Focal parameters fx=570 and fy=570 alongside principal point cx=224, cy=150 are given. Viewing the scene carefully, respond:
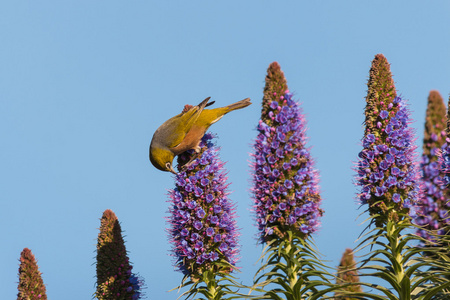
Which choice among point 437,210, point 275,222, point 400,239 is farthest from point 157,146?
point 437,210

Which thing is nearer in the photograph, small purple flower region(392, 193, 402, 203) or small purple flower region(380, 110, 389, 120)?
small purple flower region(392, 193, 402, 203)

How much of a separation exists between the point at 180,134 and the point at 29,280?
498cm

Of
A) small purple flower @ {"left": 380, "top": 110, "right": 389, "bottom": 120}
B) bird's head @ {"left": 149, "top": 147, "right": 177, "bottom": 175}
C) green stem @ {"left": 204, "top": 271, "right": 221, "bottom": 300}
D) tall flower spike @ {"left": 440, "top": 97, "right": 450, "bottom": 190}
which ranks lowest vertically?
green stem @ {"left": 204, "top": 271, "right": 221, "bottom": 300}

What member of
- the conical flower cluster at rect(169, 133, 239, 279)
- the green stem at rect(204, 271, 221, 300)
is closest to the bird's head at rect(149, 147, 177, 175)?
the conical flower cluster at rect(169, 133, 239, 279)

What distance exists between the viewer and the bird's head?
39.3 ft

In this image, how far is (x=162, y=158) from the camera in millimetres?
12047

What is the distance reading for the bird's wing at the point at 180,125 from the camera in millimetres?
11734

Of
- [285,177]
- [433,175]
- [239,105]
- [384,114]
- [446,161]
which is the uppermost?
[239,105]

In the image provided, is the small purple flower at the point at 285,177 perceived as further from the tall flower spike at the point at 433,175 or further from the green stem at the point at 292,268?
the tall flower spike at the point at 433,175

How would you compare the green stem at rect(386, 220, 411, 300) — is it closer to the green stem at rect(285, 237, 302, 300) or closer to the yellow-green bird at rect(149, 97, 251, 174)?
the green stem at rect(285, 237, 302, 300)

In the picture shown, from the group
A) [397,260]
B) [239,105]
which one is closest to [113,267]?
[239,105]

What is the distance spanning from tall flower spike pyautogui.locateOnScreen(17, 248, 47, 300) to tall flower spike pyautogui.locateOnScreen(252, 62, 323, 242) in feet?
17.6

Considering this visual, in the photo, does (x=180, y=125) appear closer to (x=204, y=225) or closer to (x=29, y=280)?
(x=204, y=225)

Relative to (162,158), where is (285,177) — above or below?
below
